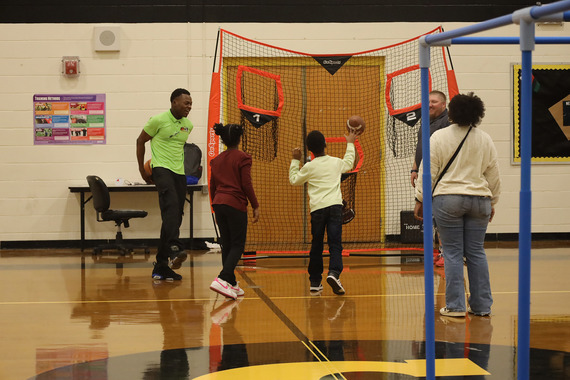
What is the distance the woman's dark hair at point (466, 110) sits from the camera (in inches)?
205

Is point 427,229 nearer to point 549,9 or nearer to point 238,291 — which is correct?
point 549,9

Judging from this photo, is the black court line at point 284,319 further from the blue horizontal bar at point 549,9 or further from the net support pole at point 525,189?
the blue horizontal bar at point 549,9

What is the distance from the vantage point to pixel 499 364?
3994 mm

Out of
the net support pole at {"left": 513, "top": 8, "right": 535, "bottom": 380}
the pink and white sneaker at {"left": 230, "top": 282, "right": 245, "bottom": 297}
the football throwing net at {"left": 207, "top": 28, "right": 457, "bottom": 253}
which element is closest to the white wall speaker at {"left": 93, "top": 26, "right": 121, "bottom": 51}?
the football throwing net at {"left": 207, "top": 28, "right": 457, "bottom": 253}

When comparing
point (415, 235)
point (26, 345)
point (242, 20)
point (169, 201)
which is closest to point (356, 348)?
point (26, 345)

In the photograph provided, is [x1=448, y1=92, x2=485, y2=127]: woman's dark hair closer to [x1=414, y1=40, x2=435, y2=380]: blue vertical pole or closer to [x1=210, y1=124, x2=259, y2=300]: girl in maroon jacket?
[x1=210, y1=124, x2=259, y2=300]: girl in maroon jacket

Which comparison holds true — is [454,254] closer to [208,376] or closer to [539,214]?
[208,376]

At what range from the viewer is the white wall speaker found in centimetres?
1066

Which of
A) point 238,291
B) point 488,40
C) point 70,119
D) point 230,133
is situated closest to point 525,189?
point 488,40

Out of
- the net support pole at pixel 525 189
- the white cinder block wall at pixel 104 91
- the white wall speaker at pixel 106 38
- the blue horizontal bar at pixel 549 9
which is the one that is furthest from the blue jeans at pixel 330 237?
the white wall speaker at pixel 106 38

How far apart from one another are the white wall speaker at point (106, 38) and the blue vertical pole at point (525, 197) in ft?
28.9

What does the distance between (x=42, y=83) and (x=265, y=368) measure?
789 cm

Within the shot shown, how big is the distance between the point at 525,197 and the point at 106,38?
8998 millimetres

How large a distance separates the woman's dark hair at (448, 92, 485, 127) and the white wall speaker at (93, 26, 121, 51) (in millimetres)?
6647
